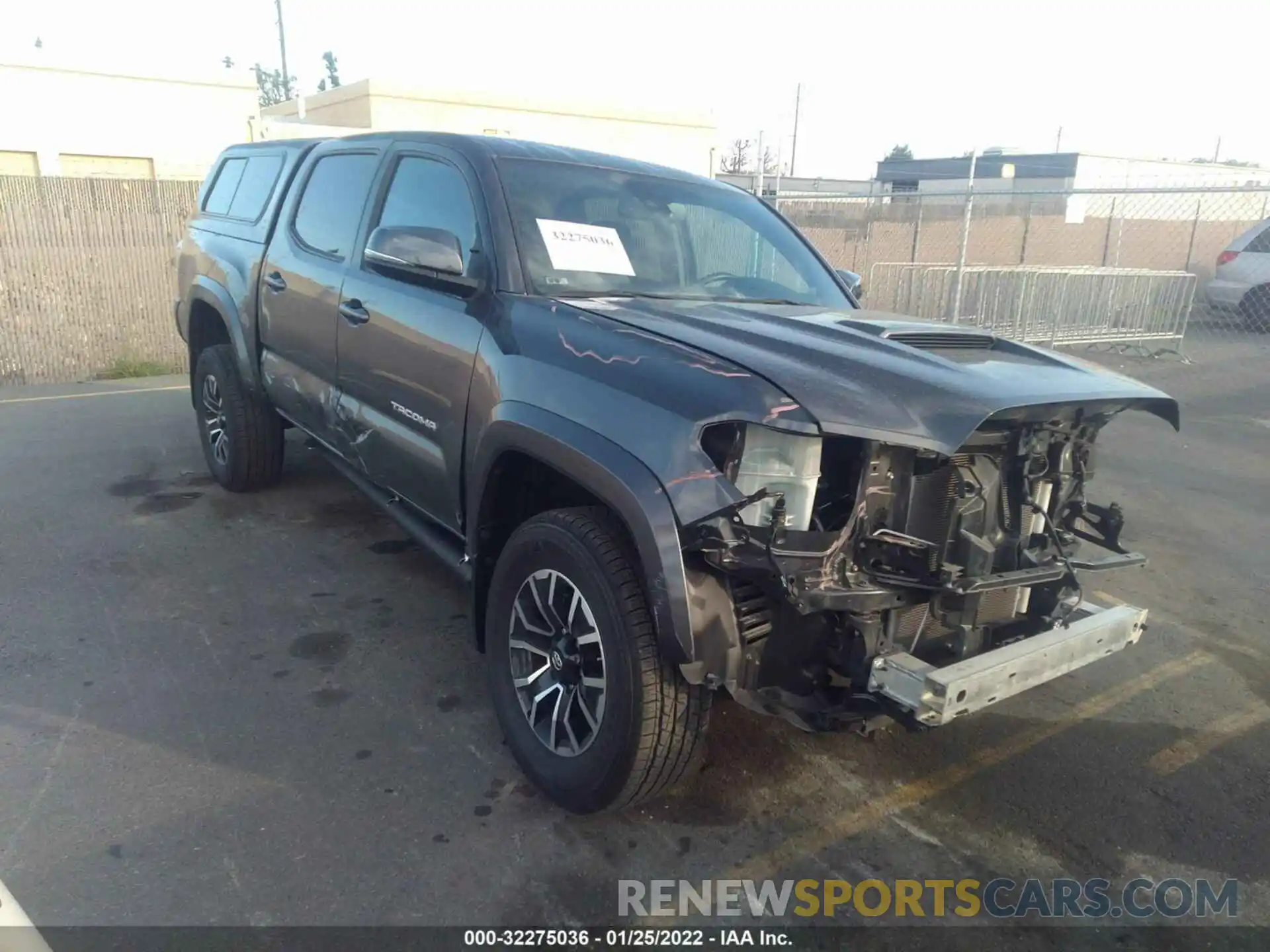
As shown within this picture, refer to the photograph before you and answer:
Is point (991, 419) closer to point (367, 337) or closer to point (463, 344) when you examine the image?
point (463, 344)

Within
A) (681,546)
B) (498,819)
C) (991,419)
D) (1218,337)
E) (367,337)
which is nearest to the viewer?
(681,546)

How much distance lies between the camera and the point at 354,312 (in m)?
4.04

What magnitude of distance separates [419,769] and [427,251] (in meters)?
1.78

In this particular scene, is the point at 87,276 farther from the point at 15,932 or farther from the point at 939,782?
the point at 939,782

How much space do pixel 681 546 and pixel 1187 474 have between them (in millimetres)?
6465

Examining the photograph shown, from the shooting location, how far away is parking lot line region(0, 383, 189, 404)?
9.12 meters

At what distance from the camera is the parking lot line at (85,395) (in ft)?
29.9

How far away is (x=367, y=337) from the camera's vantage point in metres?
3.94

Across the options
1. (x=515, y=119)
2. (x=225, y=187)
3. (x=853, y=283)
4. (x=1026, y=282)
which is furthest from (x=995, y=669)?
(x=515, y=119)

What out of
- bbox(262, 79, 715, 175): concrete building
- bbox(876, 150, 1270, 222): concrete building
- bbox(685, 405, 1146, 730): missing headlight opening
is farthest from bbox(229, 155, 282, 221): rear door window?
bbox(876, 150, 1270, 222): concrete building

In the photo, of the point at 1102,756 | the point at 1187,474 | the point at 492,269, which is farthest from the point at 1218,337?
the point at 492,269

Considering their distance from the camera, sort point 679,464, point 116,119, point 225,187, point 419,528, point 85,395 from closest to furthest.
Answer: point 679,464
point 419,528
point 225,187
point 85,395
point 116,119

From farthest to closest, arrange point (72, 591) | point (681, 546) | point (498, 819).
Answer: point (72, 591), point (498, 819), point (681, 546)

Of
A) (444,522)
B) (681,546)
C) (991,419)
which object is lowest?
(444,522)
